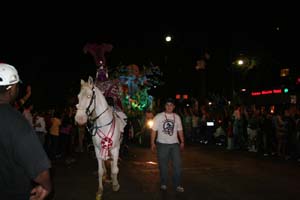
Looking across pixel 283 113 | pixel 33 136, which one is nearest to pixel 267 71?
pixel 283 113

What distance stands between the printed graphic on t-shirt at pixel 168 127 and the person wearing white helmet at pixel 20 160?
5879 mm

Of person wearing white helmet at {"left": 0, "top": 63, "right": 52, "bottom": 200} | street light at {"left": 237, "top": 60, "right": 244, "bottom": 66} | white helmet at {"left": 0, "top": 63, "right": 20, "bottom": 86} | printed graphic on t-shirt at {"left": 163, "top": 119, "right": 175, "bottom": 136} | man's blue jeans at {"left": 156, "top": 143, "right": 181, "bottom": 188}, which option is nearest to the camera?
person wearing white helmet at {"left": 0, "top": 63, "right": 52, "bottom": 200}

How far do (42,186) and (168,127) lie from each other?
5998 millimetres

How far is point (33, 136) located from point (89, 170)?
991cm

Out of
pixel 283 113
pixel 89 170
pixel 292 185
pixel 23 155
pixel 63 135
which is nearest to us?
pixel 23 155

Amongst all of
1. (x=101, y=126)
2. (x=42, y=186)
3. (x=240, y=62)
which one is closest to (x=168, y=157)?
(x=101, y=126)

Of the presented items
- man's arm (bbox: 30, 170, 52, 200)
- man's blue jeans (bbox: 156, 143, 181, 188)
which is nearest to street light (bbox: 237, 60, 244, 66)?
man's blue jeans (bbox: 156, 143, 181, 188)

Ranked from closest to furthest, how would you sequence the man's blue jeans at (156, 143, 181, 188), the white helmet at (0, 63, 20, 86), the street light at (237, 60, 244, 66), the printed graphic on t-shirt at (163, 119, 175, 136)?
1. the white helmet at (0, 63, 20, 86)
2. the man's blue jeans at (156, 143, 181, 188)
3. the printed graphic on t-shirt at (163, 119, 175, 136)
4. the street light at (237, 60, 244, 66)

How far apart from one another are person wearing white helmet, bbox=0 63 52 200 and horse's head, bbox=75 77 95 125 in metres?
4.97

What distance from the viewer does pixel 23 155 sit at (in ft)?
10.1

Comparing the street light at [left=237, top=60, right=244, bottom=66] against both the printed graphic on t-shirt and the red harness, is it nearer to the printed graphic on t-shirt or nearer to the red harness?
the printed graphic on t-shirt

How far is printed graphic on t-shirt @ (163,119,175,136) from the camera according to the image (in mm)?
8986

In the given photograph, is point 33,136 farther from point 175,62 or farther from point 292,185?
point 175,62

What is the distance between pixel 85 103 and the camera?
8.44 metres
